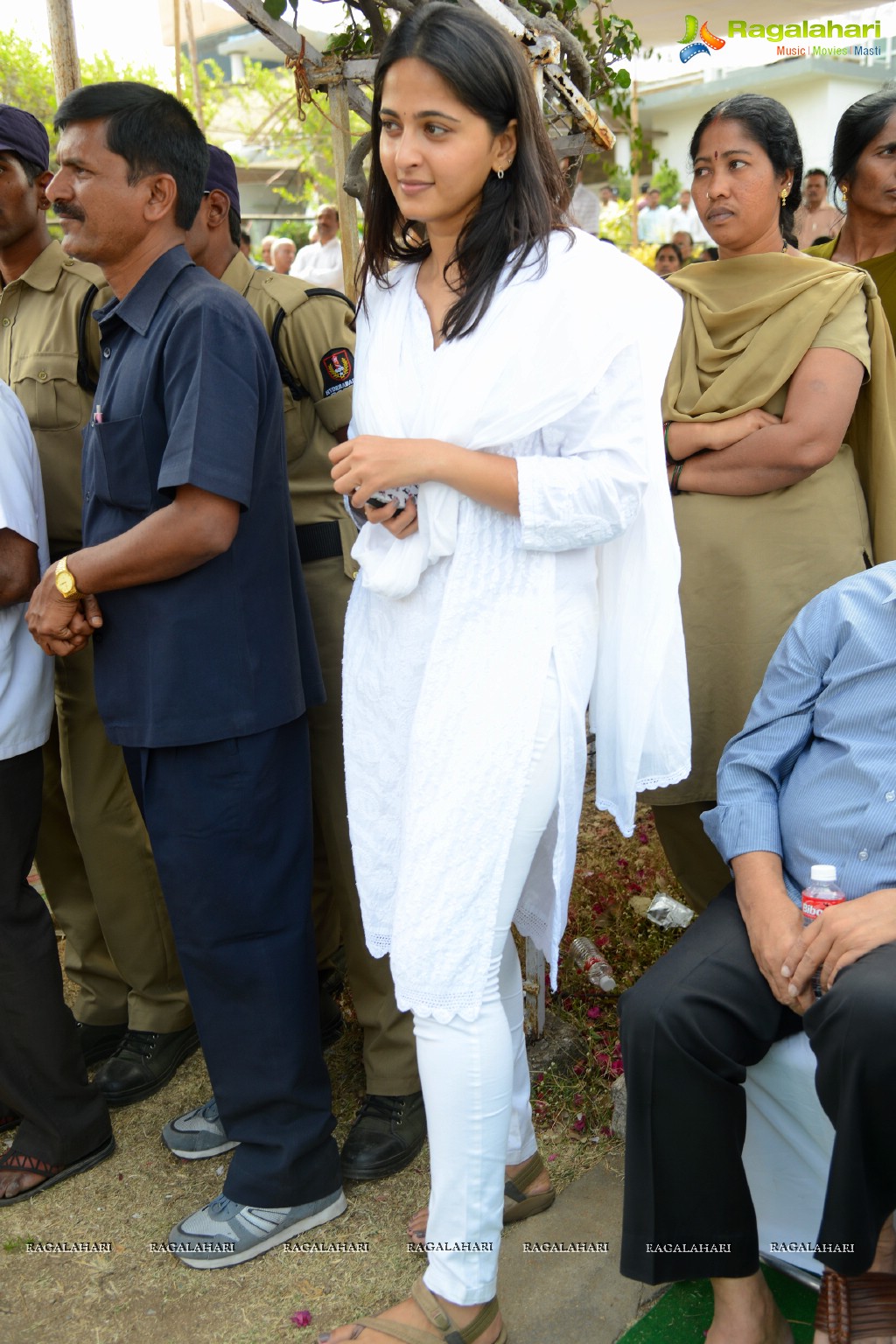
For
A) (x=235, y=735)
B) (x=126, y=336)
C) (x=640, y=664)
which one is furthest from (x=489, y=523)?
(x=126, y=336)

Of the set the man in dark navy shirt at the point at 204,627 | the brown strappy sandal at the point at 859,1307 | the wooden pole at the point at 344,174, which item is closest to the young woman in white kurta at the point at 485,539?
the man in dark navy shirt at the point at 204,627

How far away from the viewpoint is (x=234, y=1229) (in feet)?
7.56

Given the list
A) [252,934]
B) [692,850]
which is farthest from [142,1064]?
[692,850]

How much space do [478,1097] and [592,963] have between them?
135cm

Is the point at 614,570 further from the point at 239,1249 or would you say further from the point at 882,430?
the point at 239,1249

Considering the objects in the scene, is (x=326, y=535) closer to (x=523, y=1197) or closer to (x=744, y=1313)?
(x=523, y=1197)

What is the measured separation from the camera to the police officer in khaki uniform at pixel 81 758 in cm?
274

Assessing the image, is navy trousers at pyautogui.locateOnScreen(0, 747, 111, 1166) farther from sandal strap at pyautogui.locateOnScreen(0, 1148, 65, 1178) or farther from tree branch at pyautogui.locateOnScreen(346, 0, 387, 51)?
tree branch at pyautogui.locateOnScreen(346, 0, 387, 51)

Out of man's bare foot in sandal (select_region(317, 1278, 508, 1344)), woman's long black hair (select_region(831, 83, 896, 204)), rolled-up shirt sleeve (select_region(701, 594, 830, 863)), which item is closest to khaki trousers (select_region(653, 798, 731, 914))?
rolled-up shirt sleeve (select_region(701, 594, 830, 863))

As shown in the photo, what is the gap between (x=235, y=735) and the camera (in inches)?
85.9

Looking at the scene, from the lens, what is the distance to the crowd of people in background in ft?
5.90

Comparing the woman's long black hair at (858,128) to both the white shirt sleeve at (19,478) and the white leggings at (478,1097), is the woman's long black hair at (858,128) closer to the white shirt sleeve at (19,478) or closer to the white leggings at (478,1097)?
the white leggings at (478,1097)

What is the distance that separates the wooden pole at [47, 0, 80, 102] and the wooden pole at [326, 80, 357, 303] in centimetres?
78

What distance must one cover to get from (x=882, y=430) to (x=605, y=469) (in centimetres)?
105
